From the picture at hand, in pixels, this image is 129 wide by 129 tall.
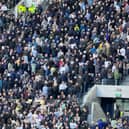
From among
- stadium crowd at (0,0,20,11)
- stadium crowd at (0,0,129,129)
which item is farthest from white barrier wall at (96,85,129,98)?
stadium crowd at (0,0,20,11)

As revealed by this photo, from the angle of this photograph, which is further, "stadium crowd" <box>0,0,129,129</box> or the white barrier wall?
the white barrier wall

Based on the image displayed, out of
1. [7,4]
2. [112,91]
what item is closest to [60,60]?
[112,91]

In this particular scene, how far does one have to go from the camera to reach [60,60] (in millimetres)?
60312

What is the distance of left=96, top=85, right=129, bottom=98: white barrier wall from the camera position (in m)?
57.8

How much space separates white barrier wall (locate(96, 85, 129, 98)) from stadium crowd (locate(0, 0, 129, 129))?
18.5 inches

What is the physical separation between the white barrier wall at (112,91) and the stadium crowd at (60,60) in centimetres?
47

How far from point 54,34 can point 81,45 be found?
3390 mm

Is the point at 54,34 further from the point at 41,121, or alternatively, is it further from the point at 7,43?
the point at 41,121

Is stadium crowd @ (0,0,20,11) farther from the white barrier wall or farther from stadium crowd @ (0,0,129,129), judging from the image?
the white barrier wall

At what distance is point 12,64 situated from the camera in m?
62.4

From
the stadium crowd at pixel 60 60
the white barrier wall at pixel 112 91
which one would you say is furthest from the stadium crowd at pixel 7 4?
Answer: the white barrier wall at pixel 112 91

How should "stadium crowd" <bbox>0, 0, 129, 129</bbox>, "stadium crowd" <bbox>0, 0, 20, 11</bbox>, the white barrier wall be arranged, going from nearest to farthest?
"stadium crowd" <bbox>0, 0, 129, 129</bbox> → the white barrier wall → "stadium crowd" <bbox>0, 0, 20, 11</bbox>

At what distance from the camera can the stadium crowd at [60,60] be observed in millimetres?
57125

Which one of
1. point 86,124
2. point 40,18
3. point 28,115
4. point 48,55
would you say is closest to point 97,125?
Answer: point 86,124
